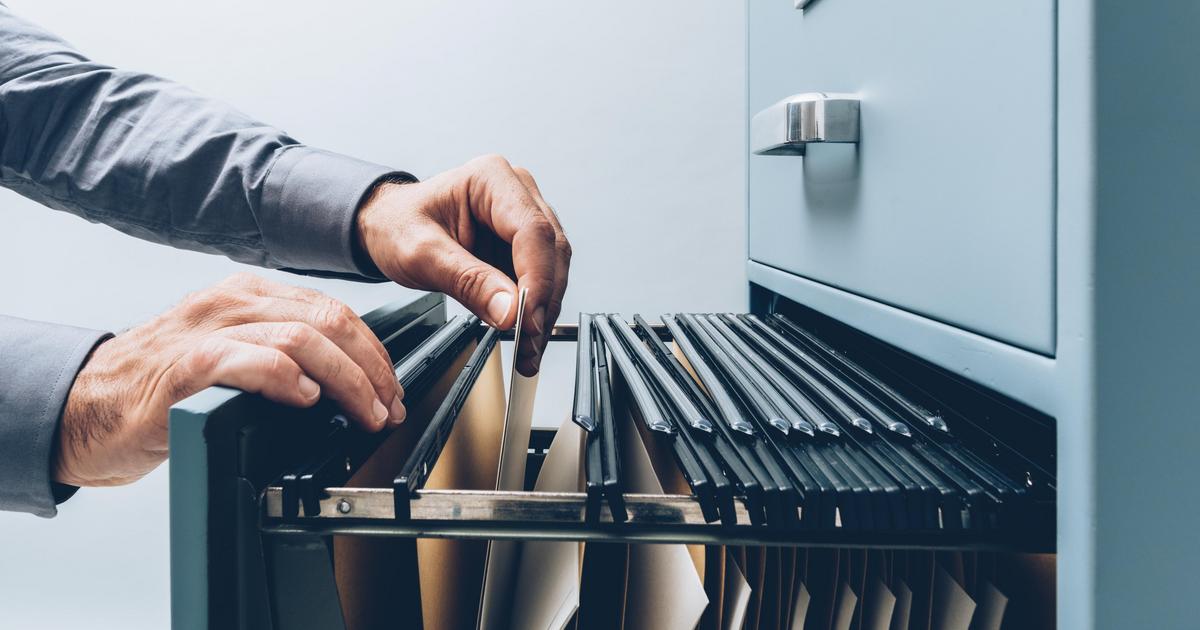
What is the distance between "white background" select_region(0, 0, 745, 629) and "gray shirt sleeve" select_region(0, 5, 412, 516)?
2.43 ft

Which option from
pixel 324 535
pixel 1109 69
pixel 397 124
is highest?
pixel 397 124

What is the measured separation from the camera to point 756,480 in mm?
295

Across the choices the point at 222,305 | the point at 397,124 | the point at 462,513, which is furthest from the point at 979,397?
the point at 397,124

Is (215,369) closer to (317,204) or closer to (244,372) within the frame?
(244,372)

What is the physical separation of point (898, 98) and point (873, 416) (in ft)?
0.59

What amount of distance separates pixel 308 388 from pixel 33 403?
0.20 m

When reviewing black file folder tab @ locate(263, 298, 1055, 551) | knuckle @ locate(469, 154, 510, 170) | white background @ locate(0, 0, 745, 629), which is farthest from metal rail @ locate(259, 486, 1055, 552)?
white background @ locate(0, 0, 745, 629)

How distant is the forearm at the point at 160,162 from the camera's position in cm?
71

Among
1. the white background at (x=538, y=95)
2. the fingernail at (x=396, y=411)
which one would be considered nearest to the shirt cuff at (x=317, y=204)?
the fingernail at (x=396, y=411)

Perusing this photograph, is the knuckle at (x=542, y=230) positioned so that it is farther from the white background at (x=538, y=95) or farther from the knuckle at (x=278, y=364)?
the white background at (x=538, y=95)

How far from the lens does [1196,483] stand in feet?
0.86

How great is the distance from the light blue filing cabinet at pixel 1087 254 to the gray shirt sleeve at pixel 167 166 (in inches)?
19.9

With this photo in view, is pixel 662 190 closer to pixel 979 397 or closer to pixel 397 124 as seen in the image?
pixel 397 124

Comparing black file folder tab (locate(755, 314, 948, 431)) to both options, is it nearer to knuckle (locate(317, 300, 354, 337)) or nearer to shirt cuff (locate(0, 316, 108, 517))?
knuckle (locate(317, 300, 354, 337))
